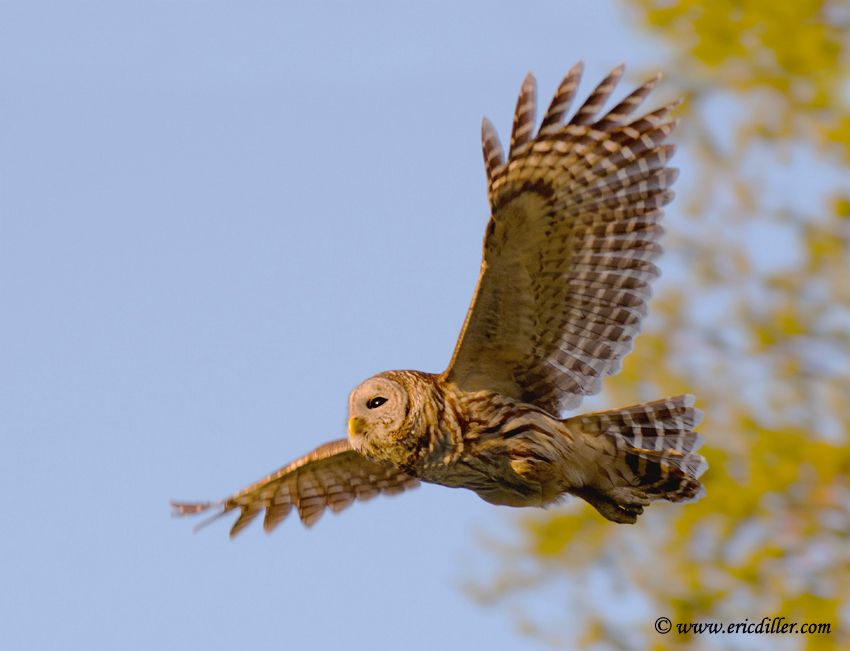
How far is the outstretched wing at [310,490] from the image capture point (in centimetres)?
820

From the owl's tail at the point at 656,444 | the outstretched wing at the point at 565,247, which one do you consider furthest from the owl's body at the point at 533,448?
the outstretched wing at the point at 565,247

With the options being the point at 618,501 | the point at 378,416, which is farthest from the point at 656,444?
the point at 378,416

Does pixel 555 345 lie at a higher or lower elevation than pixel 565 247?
lower

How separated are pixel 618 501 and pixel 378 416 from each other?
1294mm

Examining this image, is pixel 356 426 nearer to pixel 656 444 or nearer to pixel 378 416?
pixel 378 416

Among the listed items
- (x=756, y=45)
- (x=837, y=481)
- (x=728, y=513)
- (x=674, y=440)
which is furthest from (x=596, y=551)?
(x=674, y=440)

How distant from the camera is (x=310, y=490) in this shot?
27.5ft

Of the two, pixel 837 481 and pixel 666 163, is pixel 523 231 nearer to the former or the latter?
pixel 666 163

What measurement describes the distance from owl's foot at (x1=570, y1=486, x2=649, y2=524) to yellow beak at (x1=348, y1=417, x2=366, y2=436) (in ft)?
3.67

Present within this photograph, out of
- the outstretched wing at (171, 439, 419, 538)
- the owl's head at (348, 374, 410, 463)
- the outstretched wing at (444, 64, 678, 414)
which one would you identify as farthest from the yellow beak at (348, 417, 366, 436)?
the outstretched wing at (171, 439, 419, 538)

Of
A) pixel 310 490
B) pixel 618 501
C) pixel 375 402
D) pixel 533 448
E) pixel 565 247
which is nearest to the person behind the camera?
pixel 565 247

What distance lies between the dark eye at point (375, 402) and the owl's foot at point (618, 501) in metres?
1.09

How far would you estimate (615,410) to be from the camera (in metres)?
7.26

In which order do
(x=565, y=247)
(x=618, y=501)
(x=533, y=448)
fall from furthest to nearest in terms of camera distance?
1. (x=618, y=501)
2. (x=533, y=448)
3. (x=565, y=247)
